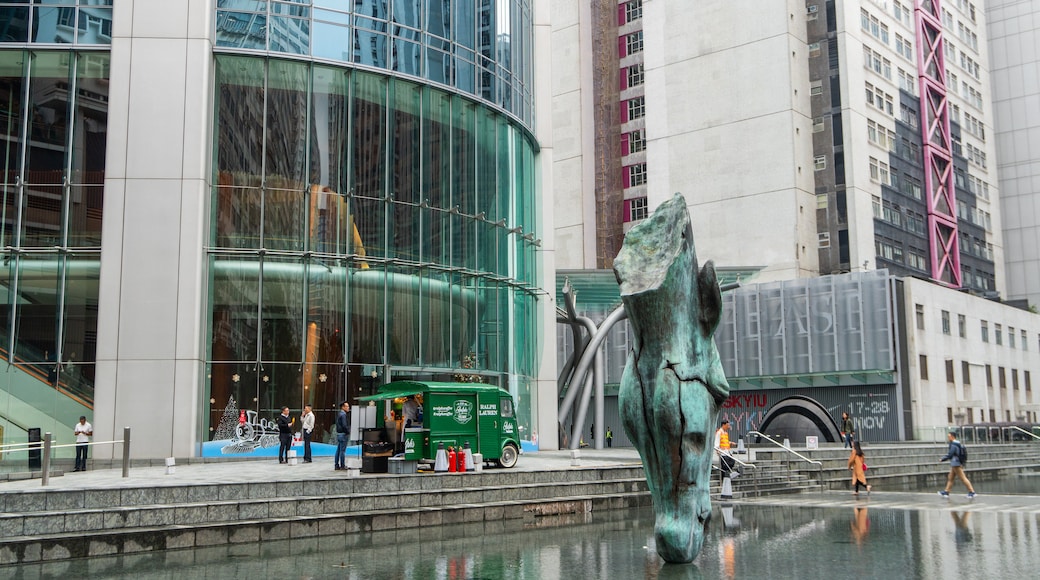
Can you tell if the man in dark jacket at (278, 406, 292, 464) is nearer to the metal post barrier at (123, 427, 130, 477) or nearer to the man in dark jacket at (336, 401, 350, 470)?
the man in dark jacket at (336, 401, 350, 470)

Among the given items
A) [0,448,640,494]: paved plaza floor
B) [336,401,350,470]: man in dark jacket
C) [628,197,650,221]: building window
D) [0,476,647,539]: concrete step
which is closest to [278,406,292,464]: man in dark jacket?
[0,448,640,494]: paved plaza floor

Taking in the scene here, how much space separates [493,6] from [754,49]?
116 feet

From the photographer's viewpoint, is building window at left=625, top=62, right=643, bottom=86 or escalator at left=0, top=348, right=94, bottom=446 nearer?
escalator at left=0, top=348, right=94, bottom=446

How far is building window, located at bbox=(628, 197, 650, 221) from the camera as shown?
73.0 meters

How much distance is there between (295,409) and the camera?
28.5 metres

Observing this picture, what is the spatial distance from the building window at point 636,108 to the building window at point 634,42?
152 inches

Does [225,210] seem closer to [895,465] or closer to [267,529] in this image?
[267,529]

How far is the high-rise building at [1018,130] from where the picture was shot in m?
86.8

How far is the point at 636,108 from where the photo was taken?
7494 centimetres

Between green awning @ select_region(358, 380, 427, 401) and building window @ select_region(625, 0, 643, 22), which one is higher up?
building window @ select_region(625, 0, 643, 22)

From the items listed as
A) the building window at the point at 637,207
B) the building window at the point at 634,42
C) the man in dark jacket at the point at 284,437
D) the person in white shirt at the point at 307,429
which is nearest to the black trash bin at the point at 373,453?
the man in dark jacket at the point at 284,437

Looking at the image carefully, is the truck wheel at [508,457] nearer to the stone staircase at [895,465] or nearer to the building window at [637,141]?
the stone staircase at [895,465]

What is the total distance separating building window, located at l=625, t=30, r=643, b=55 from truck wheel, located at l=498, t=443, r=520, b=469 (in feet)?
185

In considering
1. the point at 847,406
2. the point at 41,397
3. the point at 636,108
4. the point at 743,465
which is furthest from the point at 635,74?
the point at 41,397
